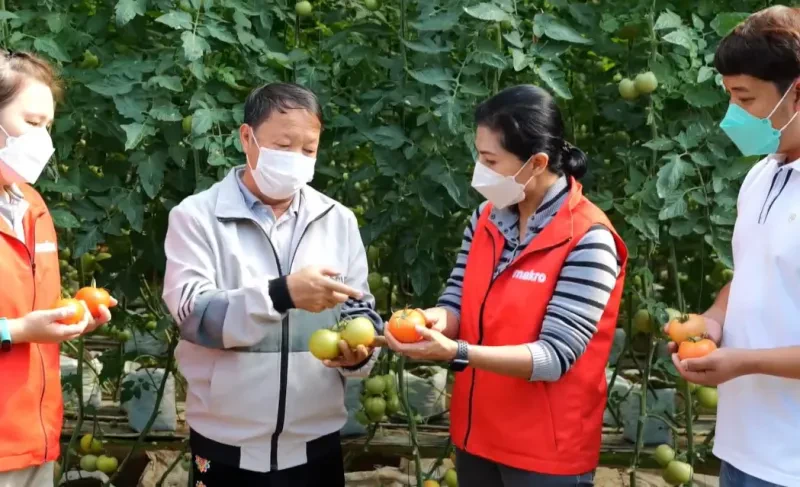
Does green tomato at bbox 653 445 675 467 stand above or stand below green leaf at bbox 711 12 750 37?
below

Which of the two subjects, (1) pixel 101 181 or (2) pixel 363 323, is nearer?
(2) pixel 363 323

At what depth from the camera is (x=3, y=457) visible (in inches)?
78.0

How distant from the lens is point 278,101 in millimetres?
2186

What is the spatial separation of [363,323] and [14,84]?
0.93 metres

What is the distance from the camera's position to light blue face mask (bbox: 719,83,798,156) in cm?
182

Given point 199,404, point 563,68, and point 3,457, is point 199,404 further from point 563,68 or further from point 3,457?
point 563,68

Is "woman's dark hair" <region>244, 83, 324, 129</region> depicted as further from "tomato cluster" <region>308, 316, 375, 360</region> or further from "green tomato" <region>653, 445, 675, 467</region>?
"green tomato" <region>653, 445, 675, 467</region>

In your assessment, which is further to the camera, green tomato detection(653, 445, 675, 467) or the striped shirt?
→ green tomato detection(653, 445, 675, 467)

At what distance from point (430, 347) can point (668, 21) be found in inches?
49.7

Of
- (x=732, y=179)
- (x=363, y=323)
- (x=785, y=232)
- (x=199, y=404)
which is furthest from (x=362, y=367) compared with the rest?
(x=732, y=179)

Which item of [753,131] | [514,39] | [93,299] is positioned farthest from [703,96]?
[93,299]

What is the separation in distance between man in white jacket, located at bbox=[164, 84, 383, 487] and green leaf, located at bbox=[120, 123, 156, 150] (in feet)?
1.43

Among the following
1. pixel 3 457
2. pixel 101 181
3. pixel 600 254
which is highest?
pixel 600 254

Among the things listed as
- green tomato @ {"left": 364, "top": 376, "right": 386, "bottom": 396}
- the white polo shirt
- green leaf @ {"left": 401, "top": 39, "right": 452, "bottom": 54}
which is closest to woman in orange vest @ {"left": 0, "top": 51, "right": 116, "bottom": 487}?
green leaf @ {"left": 401, "top": 39, "right": 452, "bottom": 54}
